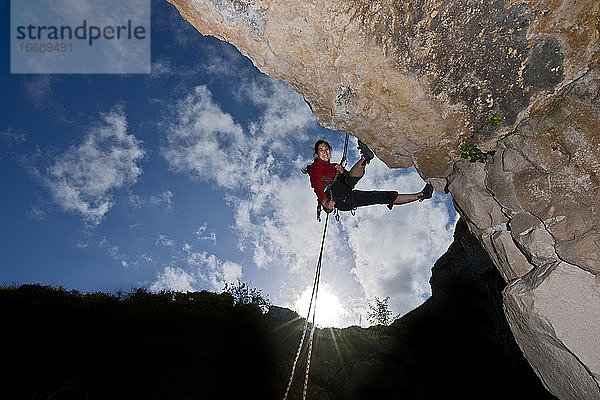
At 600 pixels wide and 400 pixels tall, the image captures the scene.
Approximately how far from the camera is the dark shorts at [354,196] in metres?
6.09

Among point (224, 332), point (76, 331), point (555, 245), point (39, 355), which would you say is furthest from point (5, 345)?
point (555, 245)

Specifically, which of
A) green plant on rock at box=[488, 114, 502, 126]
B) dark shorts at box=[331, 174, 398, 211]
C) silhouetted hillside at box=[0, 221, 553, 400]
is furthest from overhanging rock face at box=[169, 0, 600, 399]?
silhouetted hillside at box=[0, 221, 553, 400]

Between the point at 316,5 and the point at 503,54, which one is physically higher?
the point at 316,5

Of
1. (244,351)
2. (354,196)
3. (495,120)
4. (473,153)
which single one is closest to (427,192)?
(354,196)

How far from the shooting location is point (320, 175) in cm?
589

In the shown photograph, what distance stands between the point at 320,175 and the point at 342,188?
0.58 metres

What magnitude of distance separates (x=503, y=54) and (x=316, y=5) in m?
1.94

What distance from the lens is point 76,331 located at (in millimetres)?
11625

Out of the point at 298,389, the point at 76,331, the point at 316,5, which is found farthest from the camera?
the point at 298,389

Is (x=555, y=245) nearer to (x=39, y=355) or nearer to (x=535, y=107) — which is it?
(x=535, y=107)

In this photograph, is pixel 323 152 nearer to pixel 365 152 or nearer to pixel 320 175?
pixel 320 175

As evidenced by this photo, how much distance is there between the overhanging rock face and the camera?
2768mm

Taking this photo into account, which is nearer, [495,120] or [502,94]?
[502,94]

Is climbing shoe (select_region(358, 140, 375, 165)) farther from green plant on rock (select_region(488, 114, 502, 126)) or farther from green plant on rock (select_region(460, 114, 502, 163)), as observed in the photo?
green plant on rock (select_region(488, 114, 502, 126))
